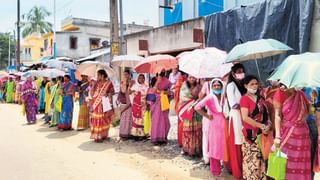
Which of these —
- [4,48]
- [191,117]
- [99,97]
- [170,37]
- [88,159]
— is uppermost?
[4,48]

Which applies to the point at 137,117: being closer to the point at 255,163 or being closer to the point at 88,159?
the point at 88,159

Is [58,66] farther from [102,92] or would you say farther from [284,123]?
[284,123]

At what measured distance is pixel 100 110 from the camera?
8.89 metres

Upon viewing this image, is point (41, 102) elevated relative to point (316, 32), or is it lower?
lower

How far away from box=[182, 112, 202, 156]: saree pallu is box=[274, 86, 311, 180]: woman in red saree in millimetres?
2427

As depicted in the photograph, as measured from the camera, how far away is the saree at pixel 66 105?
10633 mm

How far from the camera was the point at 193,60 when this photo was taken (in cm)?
608

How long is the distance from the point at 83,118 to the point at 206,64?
230 inches

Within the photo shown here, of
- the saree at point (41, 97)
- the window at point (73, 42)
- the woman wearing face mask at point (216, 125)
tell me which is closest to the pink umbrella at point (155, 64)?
the woman wearing face mask at point (216, 125)

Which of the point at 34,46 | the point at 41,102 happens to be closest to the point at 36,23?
the point at 34,46

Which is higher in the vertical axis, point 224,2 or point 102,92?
point 224,2

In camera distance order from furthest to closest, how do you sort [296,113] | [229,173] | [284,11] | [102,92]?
[102,92] < [284,11] < [229,173] < [296,113]

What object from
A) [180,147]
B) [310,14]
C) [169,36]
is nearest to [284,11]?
[310,14]

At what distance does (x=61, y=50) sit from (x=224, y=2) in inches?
849
